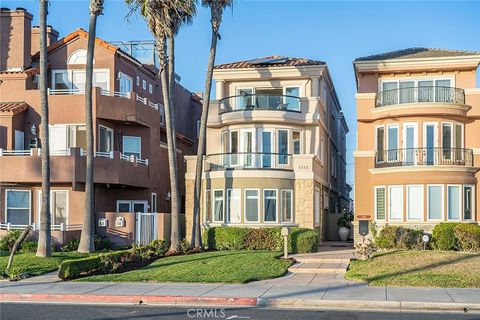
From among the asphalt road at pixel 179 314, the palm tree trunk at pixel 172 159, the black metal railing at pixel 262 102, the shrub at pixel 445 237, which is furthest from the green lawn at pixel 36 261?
the shrub at pixel 445 237

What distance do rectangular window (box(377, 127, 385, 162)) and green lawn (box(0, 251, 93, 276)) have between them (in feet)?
50.4

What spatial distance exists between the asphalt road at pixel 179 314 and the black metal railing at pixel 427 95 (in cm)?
1900

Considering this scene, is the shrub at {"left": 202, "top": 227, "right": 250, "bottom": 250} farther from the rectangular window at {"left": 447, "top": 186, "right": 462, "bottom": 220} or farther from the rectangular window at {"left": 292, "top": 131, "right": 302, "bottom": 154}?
the rectangular window at {"left": 447, "top": 186, "right": 462, "bottom": 220}

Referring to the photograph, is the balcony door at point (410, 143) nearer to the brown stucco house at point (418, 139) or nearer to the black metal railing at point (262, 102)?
the brown stucco house at point (418, 139)

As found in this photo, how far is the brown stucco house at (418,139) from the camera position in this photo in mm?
31141

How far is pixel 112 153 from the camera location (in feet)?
104

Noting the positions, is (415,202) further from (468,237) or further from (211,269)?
(211,269)

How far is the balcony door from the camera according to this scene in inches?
1268

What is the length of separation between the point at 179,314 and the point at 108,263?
25.1 feet

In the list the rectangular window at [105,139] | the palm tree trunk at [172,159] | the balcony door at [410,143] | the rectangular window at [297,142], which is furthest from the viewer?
the rectangular window at [297,142]

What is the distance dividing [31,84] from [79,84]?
2.31 metres

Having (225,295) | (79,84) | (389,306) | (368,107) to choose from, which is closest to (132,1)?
(79,84)

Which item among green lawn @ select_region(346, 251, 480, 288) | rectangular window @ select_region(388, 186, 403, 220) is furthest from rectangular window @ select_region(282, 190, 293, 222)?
green lawn @ select_region(346, 251, 480, 288)

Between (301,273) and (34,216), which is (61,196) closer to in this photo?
(34,216)
